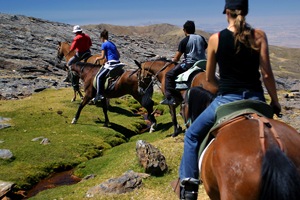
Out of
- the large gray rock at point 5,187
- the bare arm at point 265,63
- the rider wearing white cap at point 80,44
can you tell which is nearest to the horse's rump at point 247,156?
the bare arm at point 265,63

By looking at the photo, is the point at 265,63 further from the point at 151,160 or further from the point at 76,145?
the point at 76,145

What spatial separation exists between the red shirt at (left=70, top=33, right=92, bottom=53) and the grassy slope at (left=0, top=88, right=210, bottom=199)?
421cm

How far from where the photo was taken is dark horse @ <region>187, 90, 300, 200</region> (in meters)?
4.85

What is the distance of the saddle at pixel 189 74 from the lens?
1469cm

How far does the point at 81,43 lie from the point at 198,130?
66.5ft

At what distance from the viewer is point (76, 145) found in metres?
18.6

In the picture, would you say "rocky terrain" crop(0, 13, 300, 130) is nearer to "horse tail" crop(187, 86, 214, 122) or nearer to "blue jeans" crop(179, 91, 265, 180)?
"horse tail" crop(187, 86, 214, 122)

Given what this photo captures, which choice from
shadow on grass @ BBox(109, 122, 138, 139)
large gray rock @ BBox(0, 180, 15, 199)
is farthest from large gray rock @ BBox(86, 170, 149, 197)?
shadow on grass @ BBox(109, 122, 138, 139)

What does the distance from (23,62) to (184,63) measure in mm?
37499

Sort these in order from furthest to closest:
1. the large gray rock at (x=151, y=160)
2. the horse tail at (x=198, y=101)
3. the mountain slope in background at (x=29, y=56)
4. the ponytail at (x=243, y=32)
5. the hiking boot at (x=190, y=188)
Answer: the mountain slope in background at (x=29, y=56) → the large gray rock at (x=151, y=160) → the horse tail at (x=198, y=101) → the hiking boot at (x=190, y=188) → the ponytail at (x=243, y=32)

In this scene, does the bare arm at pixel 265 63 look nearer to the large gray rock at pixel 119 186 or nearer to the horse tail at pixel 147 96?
the large gray rock at pixel 119 186

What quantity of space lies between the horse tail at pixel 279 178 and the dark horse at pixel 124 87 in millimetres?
15183

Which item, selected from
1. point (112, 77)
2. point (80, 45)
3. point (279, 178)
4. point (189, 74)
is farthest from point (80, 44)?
point (279, 178)

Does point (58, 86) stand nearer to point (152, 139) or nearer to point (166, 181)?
point (152, 139)
